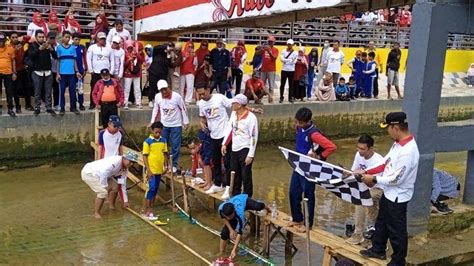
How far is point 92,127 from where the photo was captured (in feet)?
47.0

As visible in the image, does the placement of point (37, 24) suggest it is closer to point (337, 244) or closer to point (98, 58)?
point (98, 58)

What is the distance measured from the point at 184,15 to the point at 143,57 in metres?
1.73

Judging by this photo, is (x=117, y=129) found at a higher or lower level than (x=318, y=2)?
lower

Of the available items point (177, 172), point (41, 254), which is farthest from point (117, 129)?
point (41, 254)

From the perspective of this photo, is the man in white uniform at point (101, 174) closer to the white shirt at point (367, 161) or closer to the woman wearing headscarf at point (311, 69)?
the white shirt at point (367, 161)

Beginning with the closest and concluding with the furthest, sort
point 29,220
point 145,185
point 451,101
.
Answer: point 29,220 → point 145,185 → point 451,101

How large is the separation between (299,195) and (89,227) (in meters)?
3.51

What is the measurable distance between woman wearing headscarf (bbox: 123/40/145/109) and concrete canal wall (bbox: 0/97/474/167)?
58cm

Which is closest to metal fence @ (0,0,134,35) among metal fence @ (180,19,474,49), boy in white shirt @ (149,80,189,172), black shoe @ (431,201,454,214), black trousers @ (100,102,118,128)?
metal fence @ (180,19,474,49)

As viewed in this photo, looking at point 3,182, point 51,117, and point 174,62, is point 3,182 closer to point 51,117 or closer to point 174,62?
point 51,117

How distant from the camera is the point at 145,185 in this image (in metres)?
11.4

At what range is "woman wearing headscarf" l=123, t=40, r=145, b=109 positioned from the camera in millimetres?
14539

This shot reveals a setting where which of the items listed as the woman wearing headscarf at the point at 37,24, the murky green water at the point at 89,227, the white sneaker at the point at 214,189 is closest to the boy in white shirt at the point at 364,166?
the murky green water at the point at 89,227

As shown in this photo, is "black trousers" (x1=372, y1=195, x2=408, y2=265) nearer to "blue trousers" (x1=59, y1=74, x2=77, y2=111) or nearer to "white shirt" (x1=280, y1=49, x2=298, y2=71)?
"blue trousers" (x1=59, y1=74, x2=77, y2=111)
